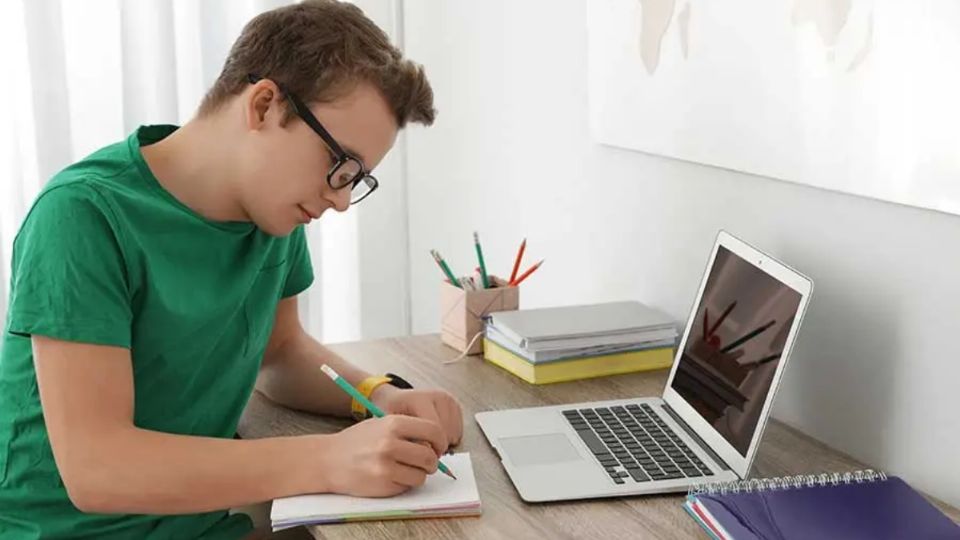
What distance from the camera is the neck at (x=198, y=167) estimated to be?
4.53 ft

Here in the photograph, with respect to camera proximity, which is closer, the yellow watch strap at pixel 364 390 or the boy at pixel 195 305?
the boy at pixel 195 305

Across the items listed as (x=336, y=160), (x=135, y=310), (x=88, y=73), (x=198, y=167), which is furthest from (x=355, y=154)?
(x=88, y=73)

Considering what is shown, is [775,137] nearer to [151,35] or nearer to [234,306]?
[234,306]

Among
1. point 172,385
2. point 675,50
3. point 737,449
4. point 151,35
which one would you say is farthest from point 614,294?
point 151,35

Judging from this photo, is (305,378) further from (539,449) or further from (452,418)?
(539,449)

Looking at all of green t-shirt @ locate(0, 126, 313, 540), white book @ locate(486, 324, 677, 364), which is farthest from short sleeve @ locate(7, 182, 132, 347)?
white book @ locate(486, 324, 677, 364)

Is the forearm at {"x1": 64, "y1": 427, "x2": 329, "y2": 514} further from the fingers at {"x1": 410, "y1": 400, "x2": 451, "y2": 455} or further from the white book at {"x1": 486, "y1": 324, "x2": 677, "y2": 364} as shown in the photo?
the white book at {"x1": 486, "y1": 324, "x2": 677, "y2": 364}

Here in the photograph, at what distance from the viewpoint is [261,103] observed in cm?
132

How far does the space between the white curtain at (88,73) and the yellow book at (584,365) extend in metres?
1.09

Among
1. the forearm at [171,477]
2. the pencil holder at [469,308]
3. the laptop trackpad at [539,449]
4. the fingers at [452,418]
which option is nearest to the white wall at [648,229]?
the pencil holder at [469,308]

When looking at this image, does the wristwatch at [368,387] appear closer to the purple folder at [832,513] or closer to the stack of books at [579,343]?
the stack of books at [579,343]

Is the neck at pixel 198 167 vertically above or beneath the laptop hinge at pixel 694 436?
above

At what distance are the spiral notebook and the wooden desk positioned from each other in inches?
1.7

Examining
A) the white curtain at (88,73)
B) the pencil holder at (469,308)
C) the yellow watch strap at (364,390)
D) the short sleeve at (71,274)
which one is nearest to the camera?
the short sleeve at (71,274)
